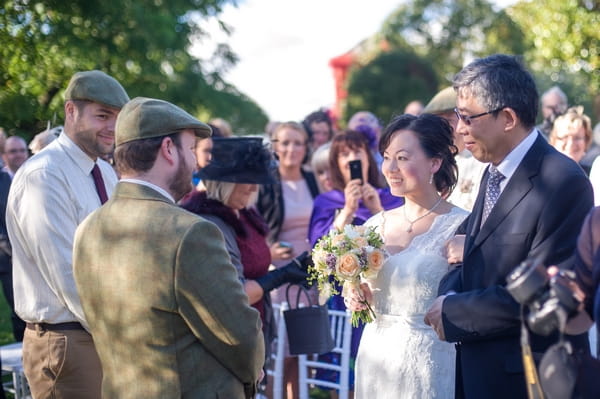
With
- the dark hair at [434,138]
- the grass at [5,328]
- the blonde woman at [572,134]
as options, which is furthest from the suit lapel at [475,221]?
the grass at [5,328]

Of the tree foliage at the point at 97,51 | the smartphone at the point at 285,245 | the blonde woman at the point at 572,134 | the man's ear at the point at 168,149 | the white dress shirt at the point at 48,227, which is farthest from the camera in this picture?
the tree foliage at the point at 97,51

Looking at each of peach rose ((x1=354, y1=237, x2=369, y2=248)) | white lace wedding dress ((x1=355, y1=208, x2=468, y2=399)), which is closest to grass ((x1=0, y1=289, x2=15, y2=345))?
white lace wedding dress ((x1=355, y1=208, x2=468, y2=399))

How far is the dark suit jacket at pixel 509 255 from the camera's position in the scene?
3.07 metres

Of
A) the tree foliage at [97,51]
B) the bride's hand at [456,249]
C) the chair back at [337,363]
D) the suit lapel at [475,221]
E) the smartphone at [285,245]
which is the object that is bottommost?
the chair back at [337,363]

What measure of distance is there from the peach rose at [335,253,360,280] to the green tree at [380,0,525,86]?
4440 centimetres

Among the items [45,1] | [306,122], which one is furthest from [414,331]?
[45,1]

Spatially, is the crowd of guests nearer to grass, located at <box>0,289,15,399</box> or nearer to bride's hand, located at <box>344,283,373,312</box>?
bride's hand, located at <box>344,283,373,312</box>

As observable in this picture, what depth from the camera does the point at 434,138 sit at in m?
4.48

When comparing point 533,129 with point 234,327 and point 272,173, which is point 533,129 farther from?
point 272,173

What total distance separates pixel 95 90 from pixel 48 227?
0.92 metres

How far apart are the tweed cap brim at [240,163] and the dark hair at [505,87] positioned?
2.10 meters

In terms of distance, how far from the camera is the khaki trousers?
4.26 metres

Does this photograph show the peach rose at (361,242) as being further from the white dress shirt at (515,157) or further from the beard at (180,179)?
the beard at (180,179)

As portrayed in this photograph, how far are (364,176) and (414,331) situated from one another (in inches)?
89.3
